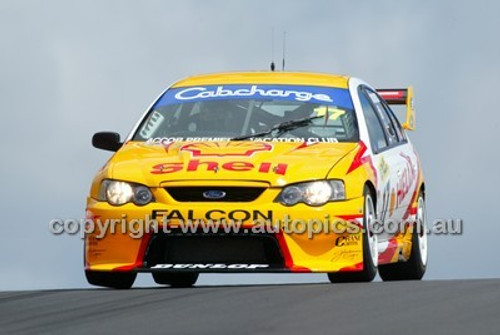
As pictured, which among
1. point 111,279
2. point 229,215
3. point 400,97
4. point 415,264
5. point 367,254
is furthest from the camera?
point 400,97

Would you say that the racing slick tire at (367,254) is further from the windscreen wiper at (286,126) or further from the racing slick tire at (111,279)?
the racing slick tire at (111,279)

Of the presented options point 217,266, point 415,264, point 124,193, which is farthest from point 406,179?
point 124,193

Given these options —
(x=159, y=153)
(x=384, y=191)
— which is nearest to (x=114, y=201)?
(x=159, y=153)

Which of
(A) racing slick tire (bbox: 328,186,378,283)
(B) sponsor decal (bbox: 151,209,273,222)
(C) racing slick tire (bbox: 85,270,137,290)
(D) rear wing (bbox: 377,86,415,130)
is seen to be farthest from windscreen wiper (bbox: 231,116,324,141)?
(D) rear wing (bbox: 377,86,415,130)

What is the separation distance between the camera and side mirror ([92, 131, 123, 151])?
38.1 ft

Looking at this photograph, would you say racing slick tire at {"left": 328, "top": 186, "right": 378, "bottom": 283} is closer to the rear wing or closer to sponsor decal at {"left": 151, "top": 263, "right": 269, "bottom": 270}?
sponsor decal at {"left": 151, "top": 263, "right": 269, "bottom": 270}

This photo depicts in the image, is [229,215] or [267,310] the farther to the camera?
[229,215]

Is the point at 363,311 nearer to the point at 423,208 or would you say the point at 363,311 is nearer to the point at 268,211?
the point at 268,211

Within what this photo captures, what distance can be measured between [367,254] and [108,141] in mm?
2226

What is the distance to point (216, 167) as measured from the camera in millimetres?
10484

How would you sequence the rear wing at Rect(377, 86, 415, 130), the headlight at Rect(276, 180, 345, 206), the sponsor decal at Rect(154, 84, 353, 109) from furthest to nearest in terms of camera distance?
the rear wing at Rect(377, 86, 415, 130) < the sponsor decal at Rect(154, 84, 353, 109) < the headlight at Rect(276, 180, 345, 206)

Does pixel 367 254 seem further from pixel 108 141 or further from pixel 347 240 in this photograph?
pixel 108 141

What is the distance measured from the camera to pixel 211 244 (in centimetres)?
1027

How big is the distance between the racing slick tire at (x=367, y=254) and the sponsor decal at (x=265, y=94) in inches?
47.3
